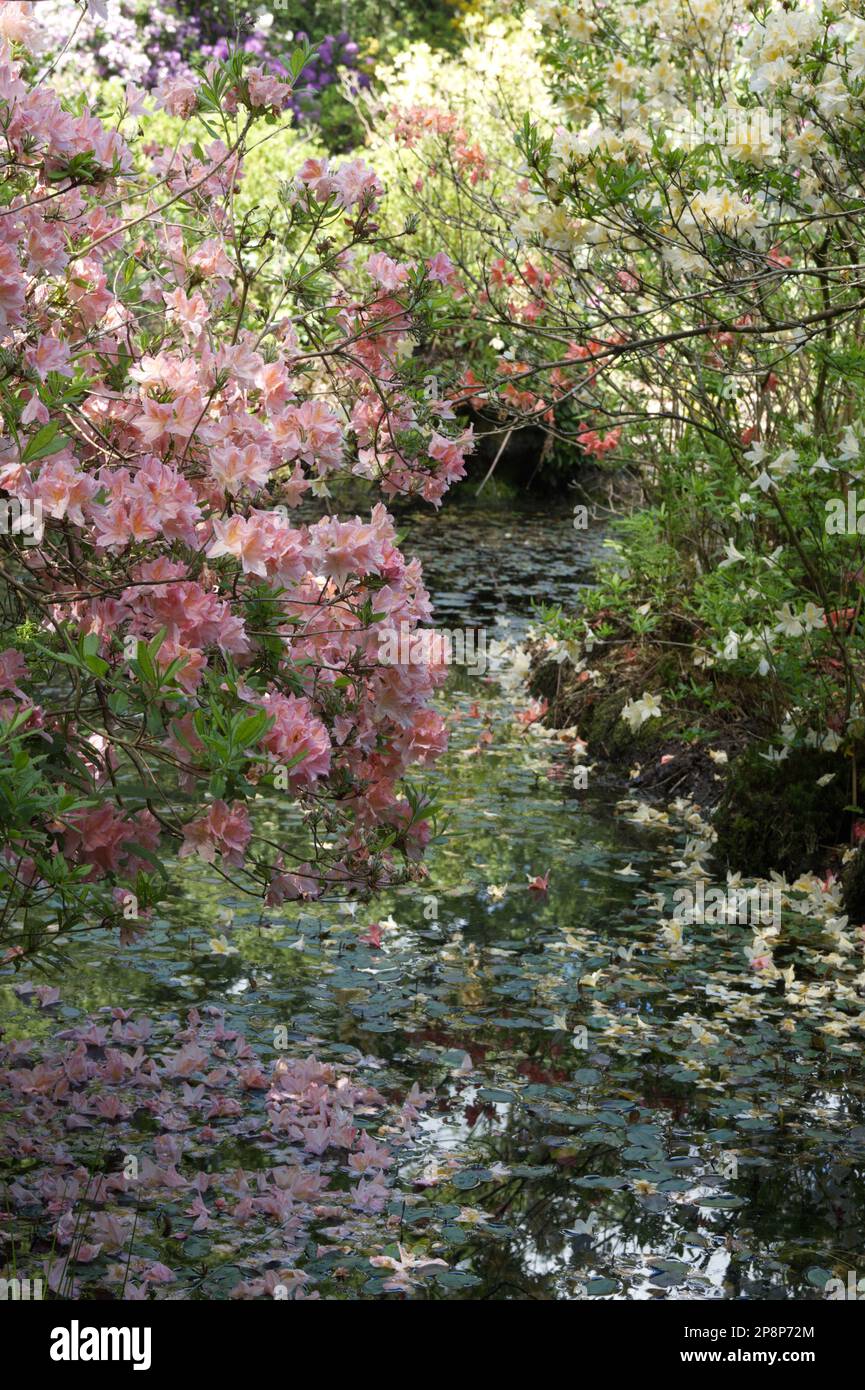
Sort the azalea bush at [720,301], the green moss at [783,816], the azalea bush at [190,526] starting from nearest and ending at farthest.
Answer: the azalea bush at [190,526] → the azalea bush at [720,301] → the green moss at [783,816]

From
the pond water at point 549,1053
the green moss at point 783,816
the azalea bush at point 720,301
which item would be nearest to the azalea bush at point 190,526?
the azalea bush at point 720,301

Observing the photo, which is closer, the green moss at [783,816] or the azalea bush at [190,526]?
the azalea bush at [190,526]

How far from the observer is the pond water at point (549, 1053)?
12.0 feet

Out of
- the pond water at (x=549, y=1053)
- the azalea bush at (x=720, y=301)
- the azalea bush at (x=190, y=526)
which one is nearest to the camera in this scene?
the azalea bush at (x=190, y=526)

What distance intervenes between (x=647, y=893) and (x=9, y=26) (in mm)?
3945

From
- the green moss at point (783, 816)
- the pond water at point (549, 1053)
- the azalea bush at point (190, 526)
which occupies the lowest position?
the pond water at point (549, 1053)

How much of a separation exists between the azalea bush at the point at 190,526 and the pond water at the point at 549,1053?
0.75m

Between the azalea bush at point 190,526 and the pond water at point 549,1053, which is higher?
the azalea bush at point 190,526

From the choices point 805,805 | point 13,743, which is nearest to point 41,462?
point 13,743

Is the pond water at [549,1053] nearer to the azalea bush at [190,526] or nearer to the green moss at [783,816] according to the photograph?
the green moss at [783,816]

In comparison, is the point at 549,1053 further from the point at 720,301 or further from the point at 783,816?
the point at 720,301

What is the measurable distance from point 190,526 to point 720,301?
391 centimetres

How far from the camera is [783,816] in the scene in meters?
6.42

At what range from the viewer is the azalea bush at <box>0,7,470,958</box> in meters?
2.94
